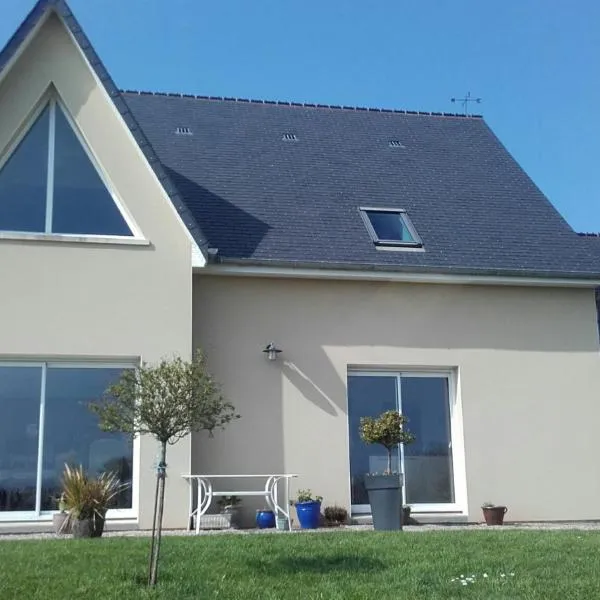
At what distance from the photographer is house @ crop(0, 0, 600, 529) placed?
12609 mm

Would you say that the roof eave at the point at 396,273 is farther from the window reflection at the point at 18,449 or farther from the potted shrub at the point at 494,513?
the potted shrub at the point at 494,513

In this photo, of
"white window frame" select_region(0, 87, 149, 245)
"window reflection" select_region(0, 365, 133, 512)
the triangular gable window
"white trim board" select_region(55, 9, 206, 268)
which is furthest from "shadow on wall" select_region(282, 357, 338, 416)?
the triangular gable window

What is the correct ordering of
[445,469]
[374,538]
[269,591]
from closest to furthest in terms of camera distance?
[269,591] → [374,538] → [445,469]

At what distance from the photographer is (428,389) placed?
14.6 metres

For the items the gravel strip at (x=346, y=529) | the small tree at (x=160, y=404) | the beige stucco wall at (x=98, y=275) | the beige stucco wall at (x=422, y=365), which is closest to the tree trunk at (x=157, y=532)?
the small tree at (x=160, y=404)

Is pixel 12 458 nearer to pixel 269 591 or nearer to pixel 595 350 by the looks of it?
pixel 269 591

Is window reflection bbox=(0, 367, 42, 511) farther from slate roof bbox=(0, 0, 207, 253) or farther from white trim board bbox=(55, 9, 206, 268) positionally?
slate roof bbox=(0, 0, 207, 253)

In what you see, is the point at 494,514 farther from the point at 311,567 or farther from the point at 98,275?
the point at 98,275

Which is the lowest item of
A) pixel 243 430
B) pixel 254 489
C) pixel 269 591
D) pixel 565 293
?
pixel 269 591

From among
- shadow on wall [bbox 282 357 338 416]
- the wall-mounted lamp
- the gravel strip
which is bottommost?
the gravel strip

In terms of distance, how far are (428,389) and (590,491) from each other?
3221mm

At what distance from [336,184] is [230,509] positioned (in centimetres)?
687

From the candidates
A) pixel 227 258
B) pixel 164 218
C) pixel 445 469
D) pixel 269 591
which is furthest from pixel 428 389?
pixel 269 591

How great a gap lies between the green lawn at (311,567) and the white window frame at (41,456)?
7.81 feet
